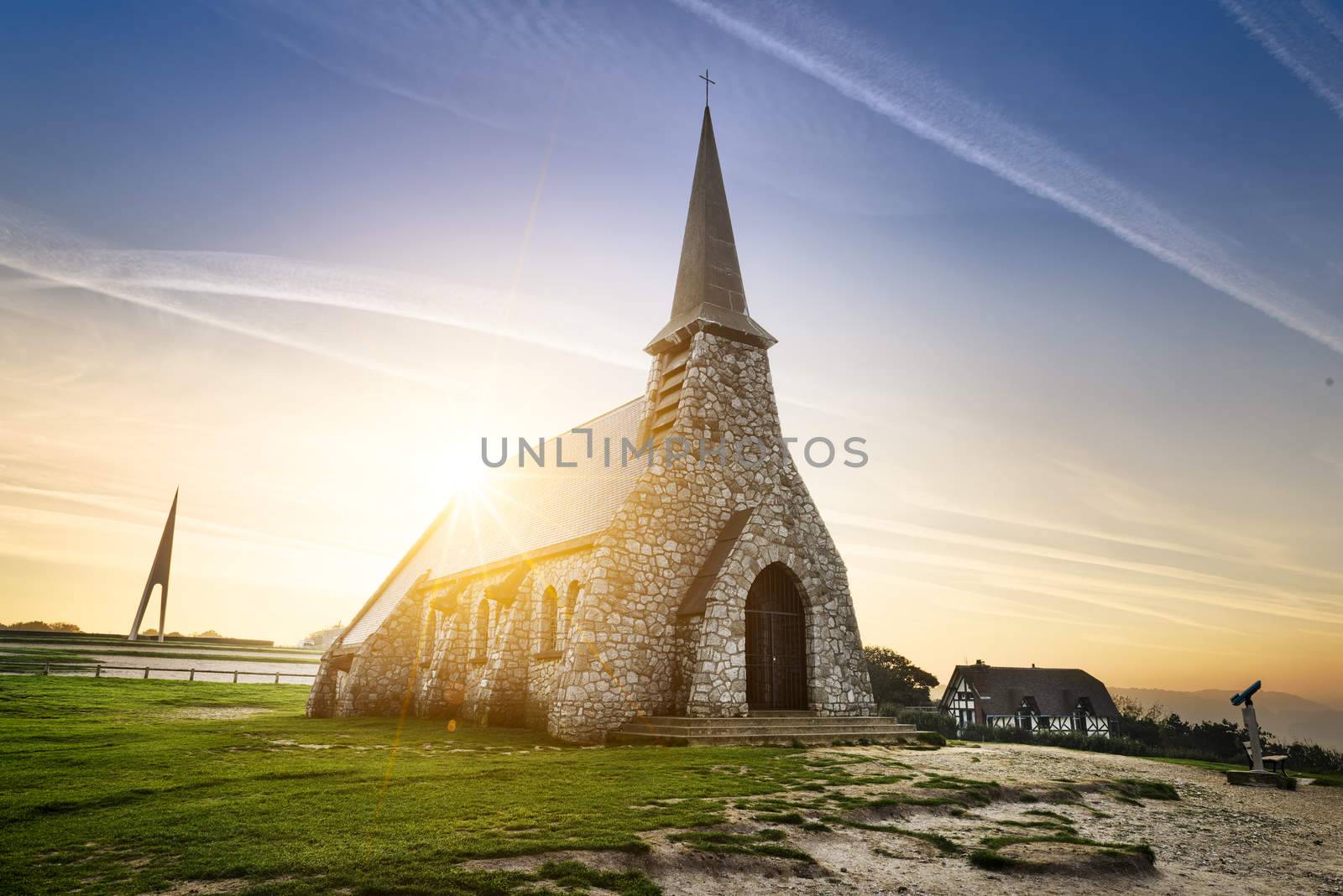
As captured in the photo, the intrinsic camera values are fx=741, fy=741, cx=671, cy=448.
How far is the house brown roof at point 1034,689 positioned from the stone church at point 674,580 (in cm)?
3984

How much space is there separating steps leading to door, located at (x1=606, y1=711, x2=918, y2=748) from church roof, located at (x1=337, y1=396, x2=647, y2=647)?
16.0ft

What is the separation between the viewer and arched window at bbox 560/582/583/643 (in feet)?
60.1

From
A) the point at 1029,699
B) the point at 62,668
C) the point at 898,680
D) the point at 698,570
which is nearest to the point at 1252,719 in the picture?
the point at 698,570

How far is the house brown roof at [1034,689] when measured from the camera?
171 ft

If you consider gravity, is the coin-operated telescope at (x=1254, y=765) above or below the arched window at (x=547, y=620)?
below

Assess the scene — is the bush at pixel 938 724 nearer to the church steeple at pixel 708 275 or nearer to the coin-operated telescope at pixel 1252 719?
the coin-operated telescope at pixel 1252 719

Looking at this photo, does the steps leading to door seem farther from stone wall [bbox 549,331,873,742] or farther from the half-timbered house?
the half-timbered house

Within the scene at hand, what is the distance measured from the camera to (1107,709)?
174 ft

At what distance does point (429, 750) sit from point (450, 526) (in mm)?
18895

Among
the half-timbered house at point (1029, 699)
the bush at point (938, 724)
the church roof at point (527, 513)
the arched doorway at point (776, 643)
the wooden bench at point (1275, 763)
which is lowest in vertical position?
the half-timbered house at point (1029, 699)

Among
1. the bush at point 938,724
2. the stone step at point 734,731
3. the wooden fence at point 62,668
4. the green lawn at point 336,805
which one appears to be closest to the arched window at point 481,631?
the green lawn at point 336,805

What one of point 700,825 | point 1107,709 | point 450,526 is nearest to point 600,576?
point 700,825

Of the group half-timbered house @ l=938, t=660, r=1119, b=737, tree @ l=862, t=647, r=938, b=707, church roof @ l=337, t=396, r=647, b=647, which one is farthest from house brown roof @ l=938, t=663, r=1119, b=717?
church roof @ l=337, t=396, r=647, b=647

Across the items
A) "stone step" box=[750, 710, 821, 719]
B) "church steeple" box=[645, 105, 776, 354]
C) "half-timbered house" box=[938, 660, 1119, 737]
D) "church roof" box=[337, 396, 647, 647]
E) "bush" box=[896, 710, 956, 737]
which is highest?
"church steeple" box=[645, 105, 776, 354]
